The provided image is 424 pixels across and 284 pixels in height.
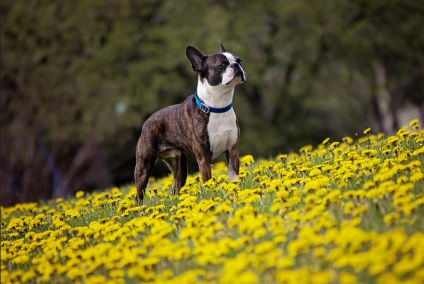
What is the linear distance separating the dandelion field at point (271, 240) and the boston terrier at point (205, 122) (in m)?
0.41

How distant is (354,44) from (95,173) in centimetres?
960

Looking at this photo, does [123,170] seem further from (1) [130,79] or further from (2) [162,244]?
(2) [162,244]

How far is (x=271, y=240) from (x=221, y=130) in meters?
2.49

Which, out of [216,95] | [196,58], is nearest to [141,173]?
[216,95]

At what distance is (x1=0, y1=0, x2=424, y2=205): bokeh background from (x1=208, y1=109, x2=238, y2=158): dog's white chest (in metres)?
13.3

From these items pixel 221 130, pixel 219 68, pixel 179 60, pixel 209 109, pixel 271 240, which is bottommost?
pixel 271 240

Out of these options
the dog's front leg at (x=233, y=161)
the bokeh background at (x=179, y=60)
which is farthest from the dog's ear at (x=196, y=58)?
the bokeh background at (x=179, y=60)

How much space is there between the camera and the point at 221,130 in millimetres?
7027

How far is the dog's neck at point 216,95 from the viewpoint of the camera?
707 centimetres

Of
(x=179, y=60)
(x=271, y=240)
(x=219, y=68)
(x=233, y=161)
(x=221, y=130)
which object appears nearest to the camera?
(x=271, y=240)

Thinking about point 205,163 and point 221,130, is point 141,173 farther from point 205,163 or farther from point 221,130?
point 221,130

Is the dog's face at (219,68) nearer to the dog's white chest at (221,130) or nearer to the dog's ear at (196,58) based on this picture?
the dog's ear at (196,58)

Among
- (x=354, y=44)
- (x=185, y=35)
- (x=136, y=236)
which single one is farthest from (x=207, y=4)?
(x=136, y=236)

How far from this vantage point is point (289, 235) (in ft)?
15.6
